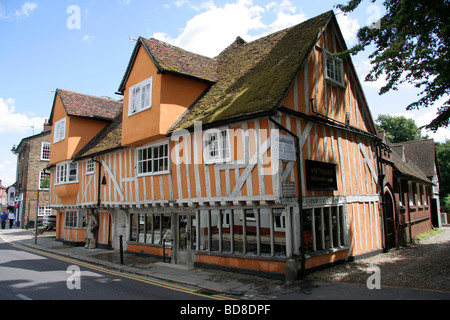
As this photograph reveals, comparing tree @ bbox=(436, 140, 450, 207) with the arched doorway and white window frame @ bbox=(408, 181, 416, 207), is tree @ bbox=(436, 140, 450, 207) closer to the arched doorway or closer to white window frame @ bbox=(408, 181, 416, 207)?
white window frame @ bbox=(408, 181, 416, 207)

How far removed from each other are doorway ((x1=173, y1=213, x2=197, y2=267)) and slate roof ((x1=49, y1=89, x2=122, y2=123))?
11.2m

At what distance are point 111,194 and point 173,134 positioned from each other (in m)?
6.67

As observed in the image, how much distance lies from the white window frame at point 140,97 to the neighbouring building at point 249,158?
60 millimetres

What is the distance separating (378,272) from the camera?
10180 mm

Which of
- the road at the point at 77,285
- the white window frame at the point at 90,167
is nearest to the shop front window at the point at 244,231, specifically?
the road at the point at 77,285

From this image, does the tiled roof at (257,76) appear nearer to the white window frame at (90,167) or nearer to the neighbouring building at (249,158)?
the neighbouring building at (249,158)

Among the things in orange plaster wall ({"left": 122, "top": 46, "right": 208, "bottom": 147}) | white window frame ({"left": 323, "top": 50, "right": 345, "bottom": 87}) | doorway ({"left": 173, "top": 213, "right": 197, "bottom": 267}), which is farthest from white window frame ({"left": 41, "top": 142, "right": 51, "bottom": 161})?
white window frame ({"left": 323, "top": 50, "right": 345, "bottom": 87})

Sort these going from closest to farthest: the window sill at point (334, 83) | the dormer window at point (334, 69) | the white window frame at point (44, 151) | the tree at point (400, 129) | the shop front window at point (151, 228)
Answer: the window sill at point (334, 83) < the dormer window at point (334, 69) < the shop front window at point (151, 228) < the white window frame at point (44, 151) < the tree at point (400, 129)

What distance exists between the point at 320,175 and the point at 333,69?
4.89 meters

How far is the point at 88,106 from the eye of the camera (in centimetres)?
2153

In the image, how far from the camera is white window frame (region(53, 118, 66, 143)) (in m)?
20.4

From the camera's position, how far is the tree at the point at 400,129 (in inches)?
1955

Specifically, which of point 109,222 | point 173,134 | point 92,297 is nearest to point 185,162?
point 173,134
